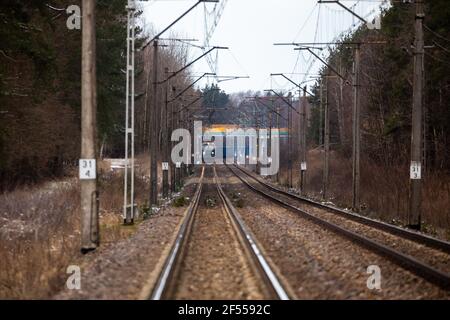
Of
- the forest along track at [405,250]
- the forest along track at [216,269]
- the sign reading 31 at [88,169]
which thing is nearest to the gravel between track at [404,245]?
the forest along track at [405,250]

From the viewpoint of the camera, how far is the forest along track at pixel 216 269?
912cm

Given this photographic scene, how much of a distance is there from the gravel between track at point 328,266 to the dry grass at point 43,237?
4.15 m

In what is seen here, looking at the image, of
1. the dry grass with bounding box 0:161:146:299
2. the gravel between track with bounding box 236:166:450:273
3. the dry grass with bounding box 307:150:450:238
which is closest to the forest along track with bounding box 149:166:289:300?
the dry grass with bounding box 0:161:146:299

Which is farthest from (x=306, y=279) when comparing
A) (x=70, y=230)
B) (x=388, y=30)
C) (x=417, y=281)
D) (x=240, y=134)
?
(x=240, y=134)

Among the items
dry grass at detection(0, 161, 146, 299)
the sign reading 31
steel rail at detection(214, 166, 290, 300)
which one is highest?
the sign reading 31

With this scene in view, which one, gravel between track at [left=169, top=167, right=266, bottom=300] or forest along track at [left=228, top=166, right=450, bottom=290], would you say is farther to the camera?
forest along track at [left=228, top=166, right=450, bottom=290]

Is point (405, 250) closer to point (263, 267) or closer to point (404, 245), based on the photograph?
point (404, 245)

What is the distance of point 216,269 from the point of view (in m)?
11.3

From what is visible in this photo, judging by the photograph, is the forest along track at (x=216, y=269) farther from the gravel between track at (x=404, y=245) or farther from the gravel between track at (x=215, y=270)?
the gravel between track at (x=404, y=245)

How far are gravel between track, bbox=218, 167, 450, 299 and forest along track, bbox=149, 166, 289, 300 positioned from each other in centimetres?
47

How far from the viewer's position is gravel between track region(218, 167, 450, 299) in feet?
30.4

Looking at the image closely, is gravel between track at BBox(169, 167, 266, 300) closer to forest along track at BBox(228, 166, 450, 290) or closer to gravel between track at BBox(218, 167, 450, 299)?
gravel between track at BBox(218, 167, 450, 299)
